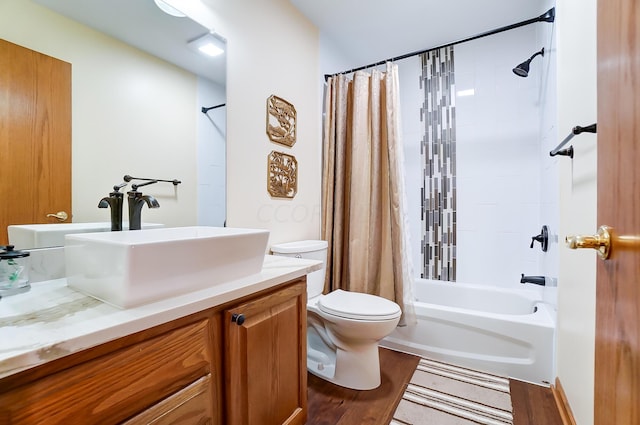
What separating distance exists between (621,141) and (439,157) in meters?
2.34

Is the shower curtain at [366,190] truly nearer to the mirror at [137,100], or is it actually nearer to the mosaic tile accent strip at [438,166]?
the mosaic tile accent strip at [438,166]

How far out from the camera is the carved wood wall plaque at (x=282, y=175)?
1.89 m

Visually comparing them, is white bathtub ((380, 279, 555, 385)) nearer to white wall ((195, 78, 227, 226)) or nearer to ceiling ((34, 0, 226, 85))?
white wall ((195, 78, 227, 226))

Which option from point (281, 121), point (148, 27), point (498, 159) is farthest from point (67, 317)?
point (498, 159)

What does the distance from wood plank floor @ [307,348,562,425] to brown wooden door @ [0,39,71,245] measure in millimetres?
1439

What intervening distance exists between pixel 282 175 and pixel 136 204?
96cm

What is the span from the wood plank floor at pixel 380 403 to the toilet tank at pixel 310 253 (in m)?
0.53

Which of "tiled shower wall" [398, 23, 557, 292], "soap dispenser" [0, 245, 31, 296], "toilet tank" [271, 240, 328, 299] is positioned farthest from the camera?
"tiled shower wall" [398, 23, 557, 292]

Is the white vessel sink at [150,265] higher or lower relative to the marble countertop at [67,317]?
higher

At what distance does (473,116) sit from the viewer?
254 centimetres

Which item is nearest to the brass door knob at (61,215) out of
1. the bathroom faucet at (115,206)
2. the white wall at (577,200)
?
the bathroom faucet at (115,206)

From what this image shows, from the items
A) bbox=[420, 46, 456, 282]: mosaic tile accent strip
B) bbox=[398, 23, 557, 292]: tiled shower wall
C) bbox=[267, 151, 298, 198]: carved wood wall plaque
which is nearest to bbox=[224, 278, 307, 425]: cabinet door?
bbox=[267, 151, 298, 198]: carved wood wall plaque

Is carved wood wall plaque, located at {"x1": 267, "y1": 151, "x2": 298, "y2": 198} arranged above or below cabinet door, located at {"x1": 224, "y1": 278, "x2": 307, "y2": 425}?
above

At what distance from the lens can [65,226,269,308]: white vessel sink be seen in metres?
0.72
